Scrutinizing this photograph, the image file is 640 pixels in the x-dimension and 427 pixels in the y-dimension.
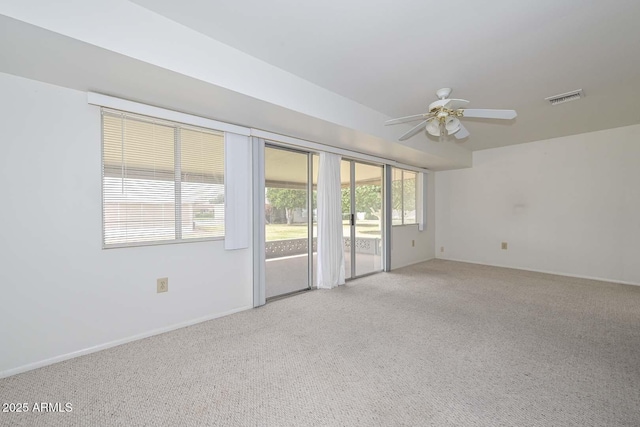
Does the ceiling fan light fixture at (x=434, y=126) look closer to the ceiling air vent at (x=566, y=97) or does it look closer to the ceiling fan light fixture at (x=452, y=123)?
the ceiling fan light fixture at (x=452, y=123)

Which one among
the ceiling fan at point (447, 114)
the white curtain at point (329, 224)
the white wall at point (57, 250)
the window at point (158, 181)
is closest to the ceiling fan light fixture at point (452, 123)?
the ceiling fan at point (447, 114)

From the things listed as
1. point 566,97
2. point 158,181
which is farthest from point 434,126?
point 158,181

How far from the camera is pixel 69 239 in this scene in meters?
2.18

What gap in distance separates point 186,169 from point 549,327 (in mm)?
4026

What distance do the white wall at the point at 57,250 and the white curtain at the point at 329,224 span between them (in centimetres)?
208

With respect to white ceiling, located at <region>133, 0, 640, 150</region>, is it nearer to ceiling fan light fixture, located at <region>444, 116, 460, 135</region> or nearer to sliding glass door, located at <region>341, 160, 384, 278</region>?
ceiling fan light fixture, located at <region>444, 116, 460, 135</region>

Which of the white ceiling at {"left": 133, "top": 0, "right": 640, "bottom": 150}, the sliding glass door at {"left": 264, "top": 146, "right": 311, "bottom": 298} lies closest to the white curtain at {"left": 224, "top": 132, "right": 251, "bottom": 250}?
the sliding glass door at {"left": 264, "top": 146, "right": 311, "bottom": 298}

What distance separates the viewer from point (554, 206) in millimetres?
4848

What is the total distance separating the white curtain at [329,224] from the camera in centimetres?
395

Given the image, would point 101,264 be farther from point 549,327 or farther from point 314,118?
point 549,327

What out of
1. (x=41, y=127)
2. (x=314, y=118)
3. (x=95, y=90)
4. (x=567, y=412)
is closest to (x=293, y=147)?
(x=314, y=118)

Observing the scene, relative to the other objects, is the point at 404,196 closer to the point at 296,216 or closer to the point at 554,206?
the point at 554,206

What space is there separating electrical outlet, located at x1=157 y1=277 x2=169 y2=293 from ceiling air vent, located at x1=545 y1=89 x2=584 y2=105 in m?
4.53

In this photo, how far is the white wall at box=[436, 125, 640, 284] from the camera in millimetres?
4215
